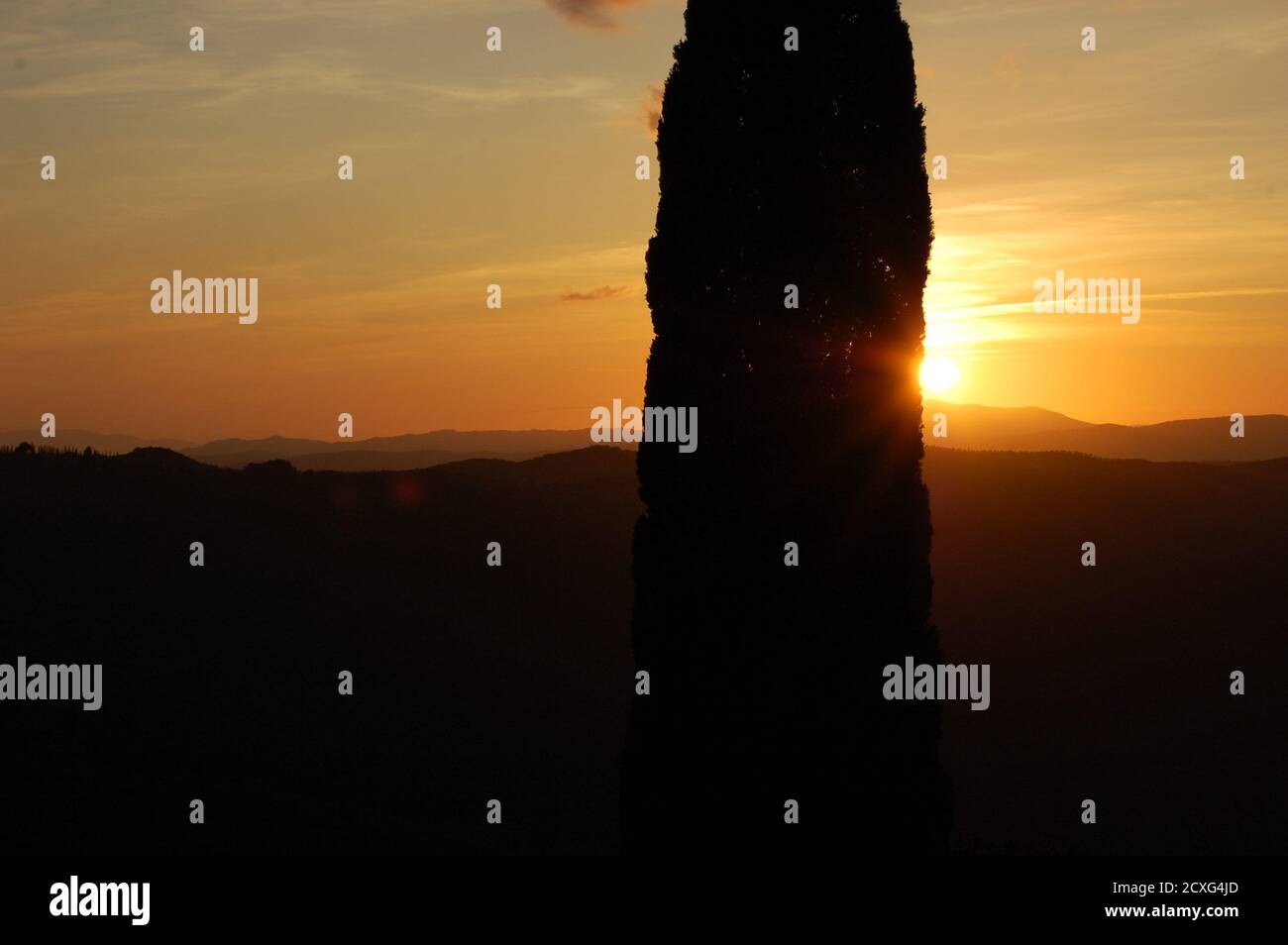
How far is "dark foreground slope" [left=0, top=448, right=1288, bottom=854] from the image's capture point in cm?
2048

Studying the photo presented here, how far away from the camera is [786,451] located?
14969 mm

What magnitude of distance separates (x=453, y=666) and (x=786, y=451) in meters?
13.6

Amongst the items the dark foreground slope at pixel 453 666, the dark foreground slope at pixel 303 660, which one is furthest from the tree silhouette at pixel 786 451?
the dark foreground slope at pixel 303 660

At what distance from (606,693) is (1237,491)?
31100 mm

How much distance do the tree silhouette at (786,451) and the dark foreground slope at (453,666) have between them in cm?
76

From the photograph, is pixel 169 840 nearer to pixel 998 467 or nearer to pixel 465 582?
pixel 465 582

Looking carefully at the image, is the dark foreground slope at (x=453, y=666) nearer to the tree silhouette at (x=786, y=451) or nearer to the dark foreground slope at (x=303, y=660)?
the dark foreground slope at (x=303, y=660)

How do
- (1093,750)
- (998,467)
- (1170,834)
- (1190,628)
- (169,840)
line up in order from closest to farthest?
(169,840) < (1170,834) < (1093,750) < (1190,628) < (998,467)

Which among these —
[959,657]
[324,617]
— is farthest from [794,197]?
[959,657]

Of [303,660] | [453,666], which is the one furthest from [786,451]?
[303,660]

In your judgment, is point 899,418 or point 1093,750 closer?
point 899,418

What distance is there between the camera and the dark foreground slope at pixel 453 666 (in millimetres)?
20484

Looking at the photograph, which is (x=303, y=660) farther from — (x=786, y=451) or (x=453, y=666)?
(x=786, y=451)

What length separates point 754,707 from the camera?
14789mm
